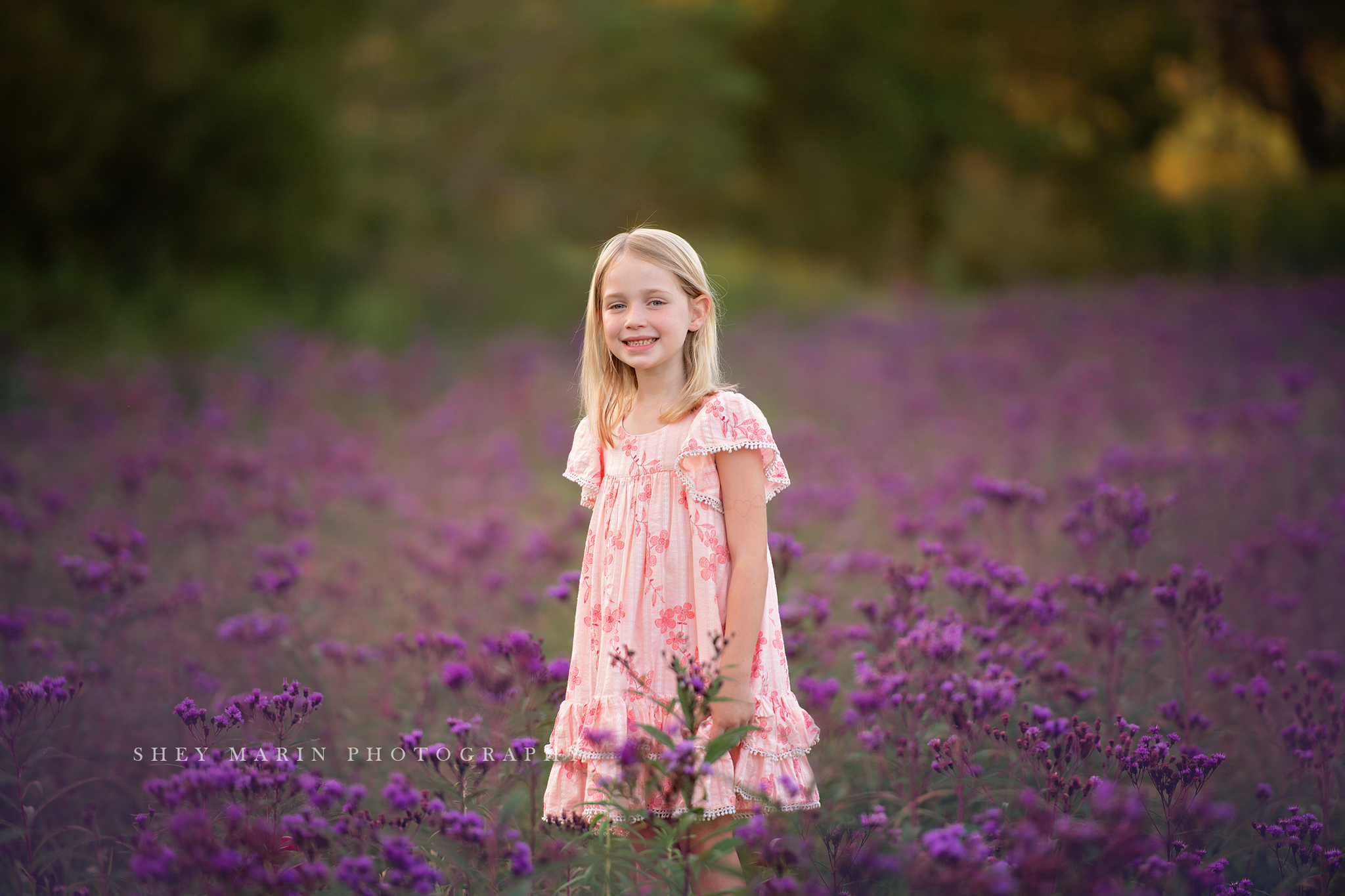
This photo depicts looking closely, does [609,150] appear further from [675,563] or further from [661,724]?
[661,724]

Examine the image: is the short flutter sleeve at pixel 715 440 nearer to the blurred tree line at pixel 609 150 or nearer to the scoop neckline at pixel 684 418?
the scoop neckline at pixel 684 418

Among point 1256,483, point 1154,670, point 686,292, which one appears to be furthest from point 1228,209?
point 686,292

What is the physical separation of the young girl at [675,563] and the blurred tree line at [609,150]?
5.76m

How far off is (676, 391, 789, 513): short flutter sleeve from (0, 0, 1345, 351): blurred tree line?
5.90 m

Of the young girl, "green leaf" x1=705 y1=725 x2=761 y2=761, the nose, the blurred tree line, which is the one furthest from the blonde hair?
the blurred tree line

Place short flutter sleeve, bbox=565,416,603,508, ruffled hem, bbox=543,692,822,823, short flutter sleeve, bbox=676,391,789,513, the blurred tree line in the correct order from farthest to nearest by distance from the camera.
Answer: the blurred tree line → short flutter sleeve, bbox=565,416,603,508 → short flutter sleeve, bbox=676,391,789,513 → ruffled hem, bbox=543,692,822,823

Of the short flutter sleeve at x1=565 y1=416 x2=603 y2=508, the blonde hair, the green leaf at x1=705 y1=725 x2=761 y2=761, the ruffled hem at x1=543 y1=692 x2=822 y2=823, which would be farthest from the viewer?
the short flutter sleeve at x1=565 y1=416 x2=603 y2=508

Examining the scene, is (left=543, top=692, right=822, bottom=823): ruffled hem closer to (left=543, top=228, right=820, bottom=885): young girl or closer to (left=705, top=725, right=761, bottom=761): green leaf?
(left=543, top=228, right=820, bottom=885): young girl

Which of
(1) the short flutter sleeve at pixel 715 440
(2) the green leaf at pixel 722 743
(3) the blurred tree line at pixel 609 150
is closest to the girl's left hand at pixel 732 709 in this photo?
(2) the green leaf at pixel 722 743

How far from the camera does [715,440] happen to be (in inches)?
88.4

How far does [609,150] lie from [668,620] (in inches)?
876

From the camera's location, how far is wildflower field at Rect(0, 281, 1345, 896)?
198 centimetres

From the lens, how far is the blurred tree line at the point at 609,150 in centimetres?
1100

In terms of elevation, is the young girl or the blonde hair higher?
the blonde hair
